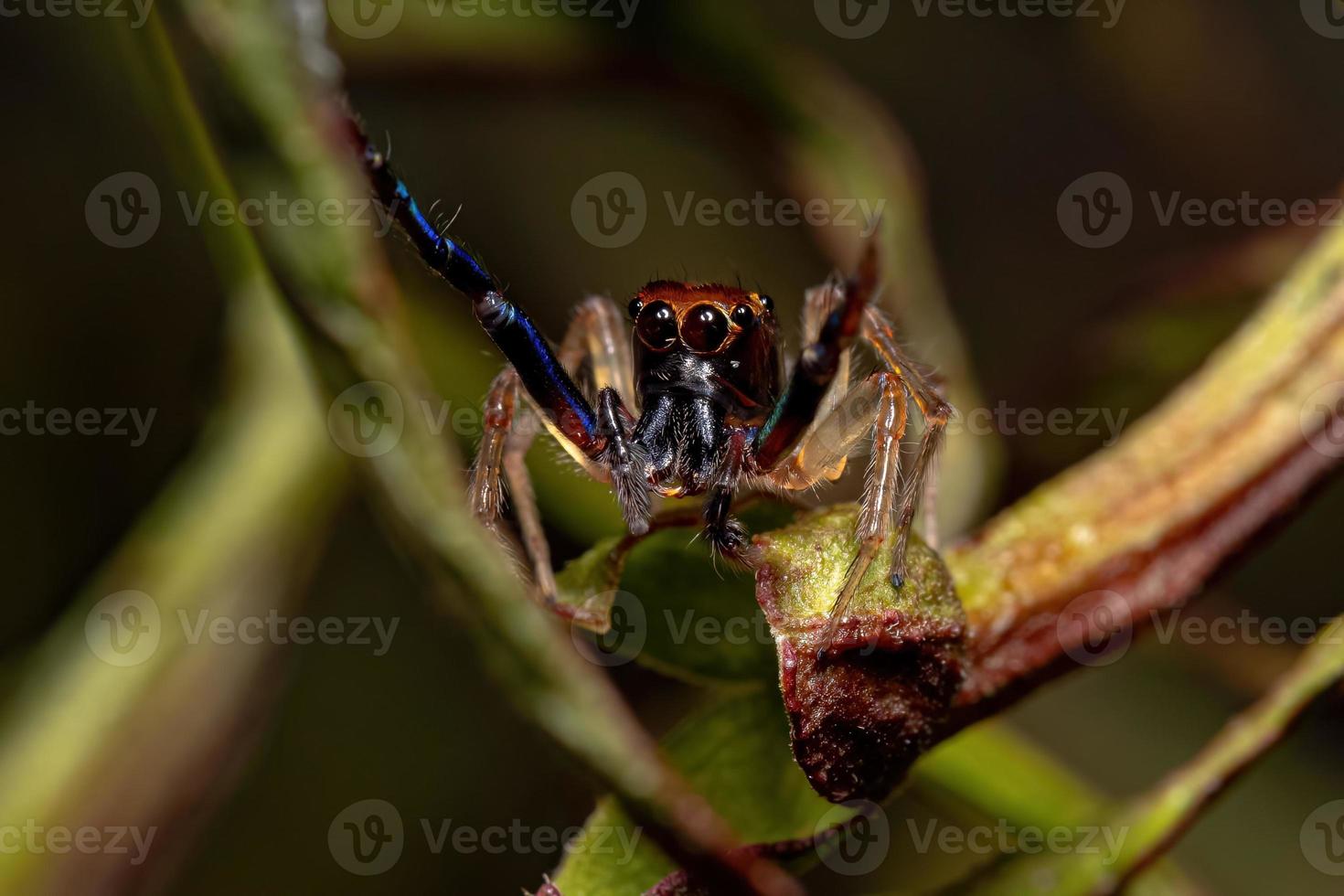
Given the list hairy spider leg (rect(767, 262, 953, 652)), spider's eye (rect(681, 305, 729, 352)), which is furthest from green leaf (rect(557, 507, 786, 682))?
spider's eye (rect(681, 305, 729, 352))

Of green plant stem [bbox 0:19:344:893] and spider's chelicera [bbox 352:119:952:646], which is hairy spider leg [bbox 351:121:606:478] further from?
green plant stem [bbox 0:19:344:893]

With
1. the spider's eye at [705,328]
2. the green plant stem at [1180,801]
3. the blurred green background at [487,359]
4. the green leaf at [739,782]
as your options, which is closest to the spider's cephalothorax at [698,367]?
the spider's eye at [705,328]

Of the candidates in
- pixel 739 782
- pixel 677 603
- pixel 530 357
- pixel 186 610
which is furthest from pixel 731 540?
pixel 186 610

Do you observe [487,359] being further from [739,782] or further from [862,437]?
[739,782]

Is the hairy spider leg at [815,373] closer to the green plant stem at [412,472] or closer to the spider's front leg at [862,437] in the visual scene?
the spider's front leg at [862,437]

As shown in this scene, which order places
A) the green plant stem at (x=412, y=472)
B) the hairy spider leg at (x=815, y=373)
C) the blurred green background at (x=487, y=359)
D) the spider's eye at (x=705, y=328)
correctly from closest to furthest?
the green plant stem at (x=412, y=472), the hairy spider leg at (x=815, y=373), the spider's eye at (x=705, y=328), the blurred green background at (x=487, y=359)

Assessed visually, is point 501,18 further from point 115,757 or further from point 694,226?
point 115,757

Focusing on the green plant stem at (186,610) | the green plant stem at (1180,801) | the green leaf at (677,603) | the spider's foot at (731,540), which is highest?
the spider's foot at (731,540)

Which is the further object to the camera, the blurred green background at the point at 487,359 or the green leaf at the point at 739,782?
the blurred green background at the point at 487,359
